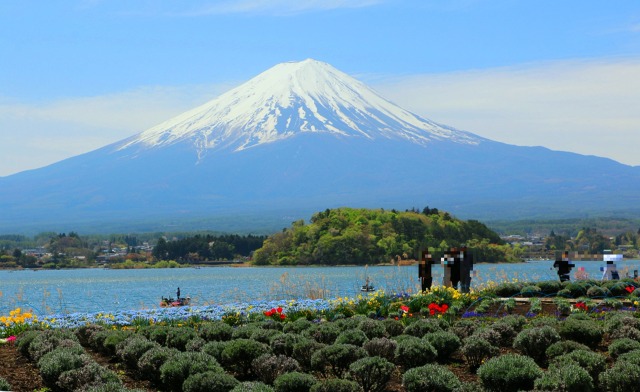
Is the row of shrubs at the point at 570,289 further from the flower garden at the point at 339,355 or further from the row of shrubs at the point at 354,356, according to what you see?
the row of shrubs at the point at 354,356

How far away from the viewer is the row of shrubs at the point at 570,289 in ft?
77.8

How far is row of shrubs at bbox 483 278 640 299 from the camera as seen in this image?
2370 centimetres

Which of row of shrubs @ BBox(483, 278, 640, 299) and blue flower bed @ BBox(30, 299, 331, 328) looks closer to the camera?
blue flower bed @ BBox(30, 299, 331, 328)

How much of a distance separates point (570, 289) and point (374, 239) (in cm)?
6867

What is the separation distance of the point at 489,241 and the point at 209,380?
8338 cm

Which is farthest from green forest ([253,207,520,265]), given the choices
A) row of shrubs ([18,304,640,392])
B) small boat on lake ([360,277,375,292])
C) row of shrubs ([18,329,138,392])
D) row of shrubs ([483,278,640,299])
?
row of shrubs ([18,329,138,392])

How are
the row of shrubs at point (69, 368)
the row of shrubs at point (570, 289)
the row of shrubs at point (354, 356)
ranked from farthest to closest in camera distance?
the row of shrubs at point (570, 289) < the row of shrubs at point (69, 368) < the row of shrubs at point (354, 356)

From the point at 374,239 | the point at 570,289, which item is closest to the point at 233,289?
the point at 570,289

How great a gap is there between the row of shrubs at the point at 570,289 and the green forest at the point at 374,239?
61.2m

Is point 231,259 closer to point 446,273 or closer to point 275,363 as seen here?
point 446,273

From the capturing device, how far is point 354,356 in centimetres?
1346

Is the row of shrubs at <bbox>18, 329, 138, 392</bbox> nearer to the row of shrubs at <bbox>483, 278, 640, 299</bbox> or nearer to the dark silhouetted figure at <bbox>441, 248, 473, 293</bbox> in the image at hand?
the row of shrubs at <bbox>483, 278, 640, 299</bbox>

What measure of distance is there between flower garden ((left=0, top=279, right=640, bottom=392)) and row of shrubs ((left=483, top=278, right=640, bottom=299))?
11.9 ft

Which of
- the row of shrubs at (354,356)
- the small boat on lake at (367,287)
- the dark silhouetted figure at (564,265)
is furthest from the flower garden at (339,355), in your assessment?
the dark silhouetted figure at (564,265)
